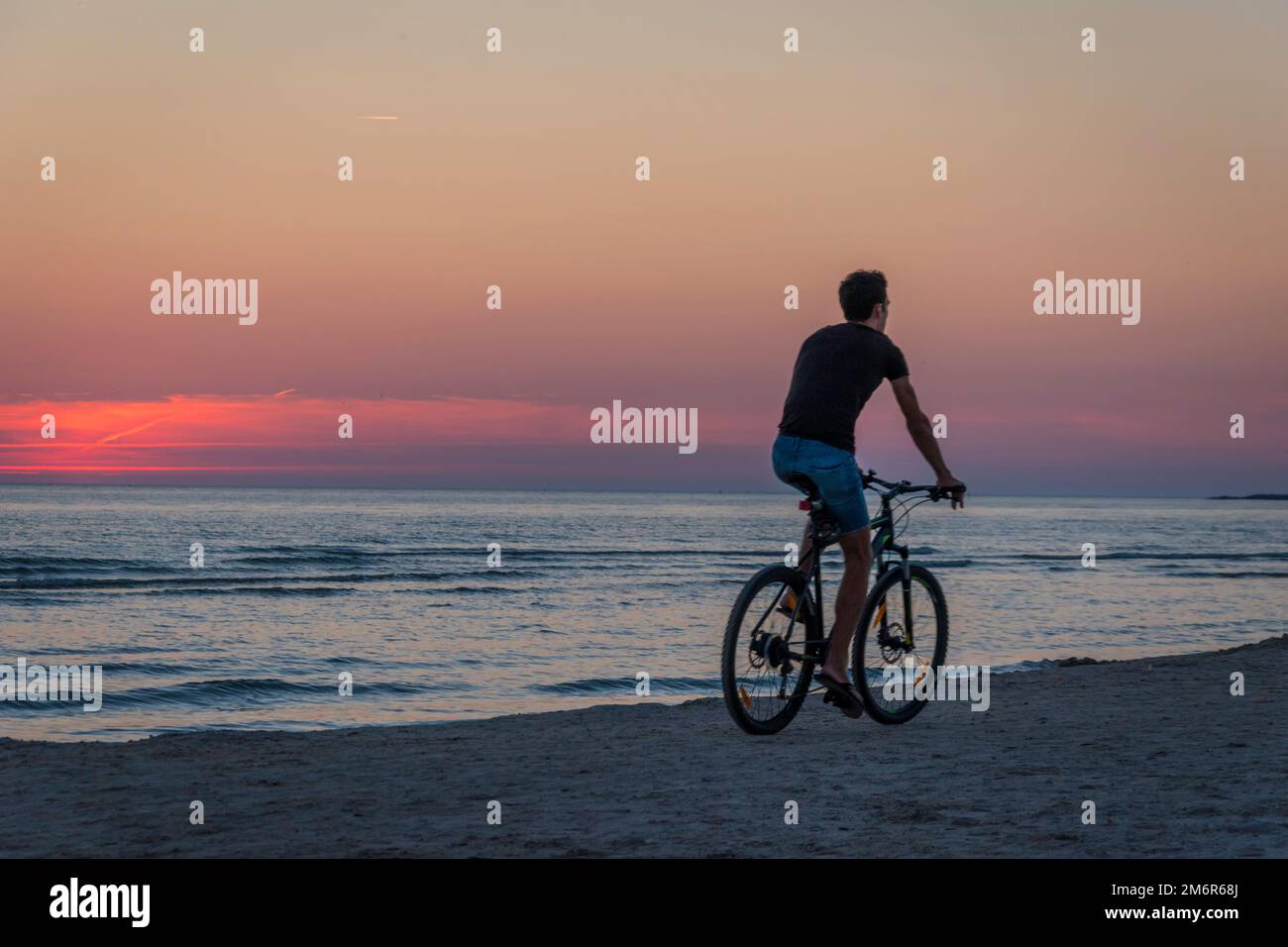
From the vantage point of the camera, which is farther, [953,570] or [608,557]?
[608,557]

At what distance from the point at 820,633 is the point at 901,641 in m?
0.66

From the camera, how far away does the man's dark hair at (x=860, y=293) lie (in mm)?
6402

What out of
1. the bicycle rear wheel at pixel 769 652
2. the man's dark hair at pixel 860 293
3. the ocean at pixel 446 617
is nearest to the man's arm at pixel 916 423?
the man's dark hair at pixel 860 293

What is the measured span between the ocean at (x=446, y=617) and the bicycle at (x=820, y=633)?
464cm

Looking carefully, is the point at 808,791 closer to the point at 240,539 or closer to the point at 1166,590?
the point at 1166,590

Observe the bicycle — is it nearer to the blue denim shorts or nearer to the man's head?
the blue denim shorts

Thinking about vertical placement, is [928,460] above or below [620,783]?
above

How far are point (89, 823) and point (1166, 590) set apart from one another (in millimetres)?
27554

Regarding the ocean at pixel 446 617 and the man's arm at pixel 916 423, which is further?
the ocean at pixel 446 617

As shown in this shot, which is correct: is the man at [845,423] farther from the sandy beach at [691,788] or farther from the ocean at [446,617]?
the ocean at [446,617]

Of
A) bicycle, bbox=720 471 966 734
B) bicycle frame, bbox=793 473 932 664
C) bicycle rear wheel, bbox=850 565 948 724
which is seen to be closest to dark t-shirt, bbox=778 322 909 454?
bicycle, bbox=720 471 966 734

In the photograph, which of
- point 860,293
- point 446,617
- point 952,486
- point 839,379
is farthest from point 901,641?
point 446,617
